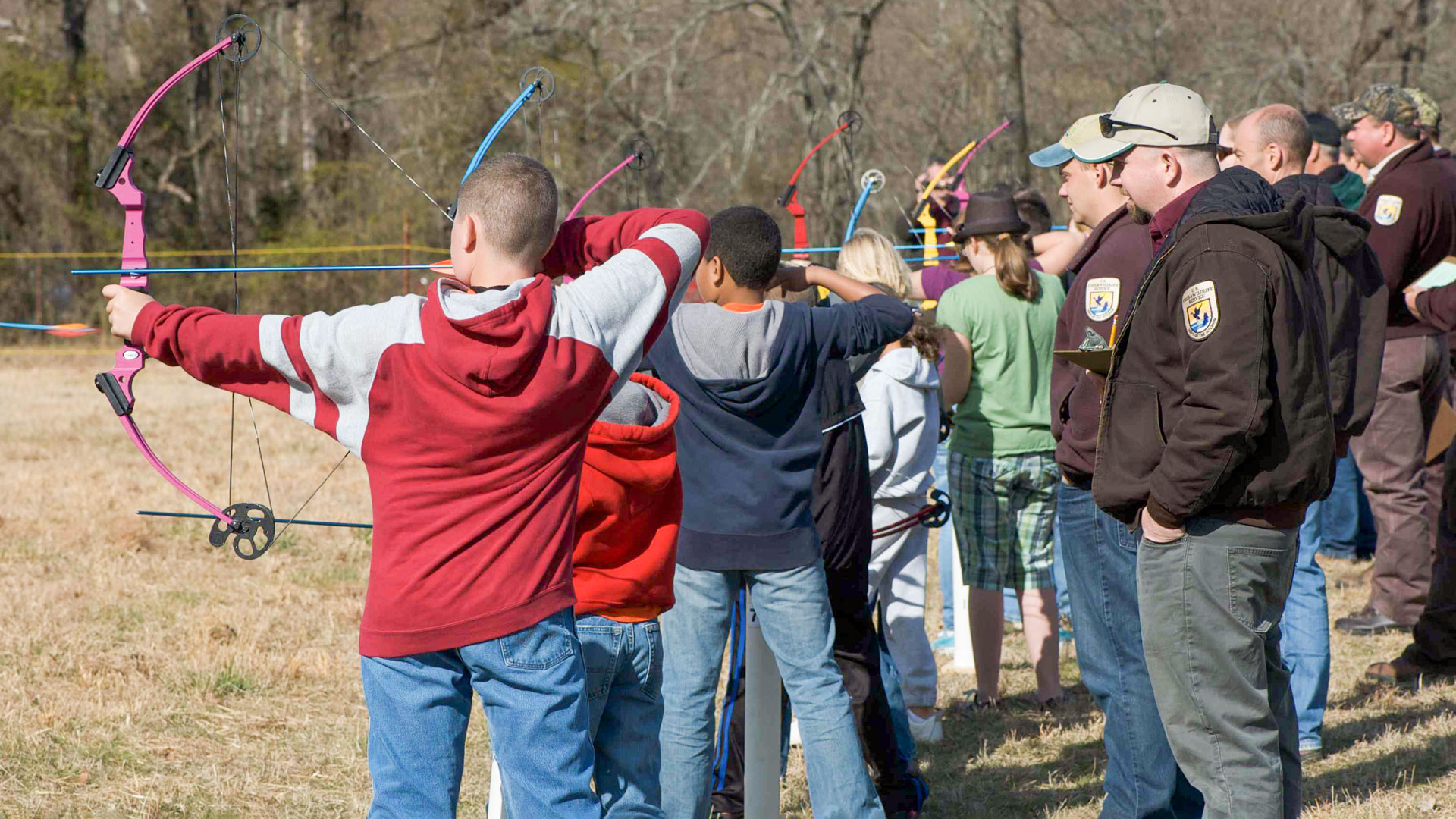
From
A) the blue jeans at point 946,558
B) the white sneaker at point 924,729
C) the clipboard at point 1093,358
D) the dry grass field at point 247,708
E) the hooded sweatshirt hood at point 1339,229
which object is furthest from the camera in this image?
the blue jeans at point 946,558

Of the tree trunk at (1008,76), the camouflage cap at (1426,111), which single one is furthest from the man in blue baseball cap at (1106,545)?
the tree trunk at (1008,76)

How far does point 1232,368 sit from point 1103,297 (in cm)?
64

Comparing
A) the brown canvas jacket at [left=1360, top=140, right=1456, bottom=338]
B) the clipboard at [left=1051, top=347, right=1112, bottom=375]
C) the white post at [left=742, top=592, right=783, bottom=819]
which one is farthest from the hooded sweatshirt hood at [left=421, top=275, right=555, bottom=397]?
the brown canvas jacket at [left=1360, top=140, right=1456, bottom=338]

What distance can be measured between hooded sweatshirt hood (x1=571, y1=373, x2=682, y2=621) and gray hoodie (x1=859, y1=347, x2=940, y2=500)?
1517mm

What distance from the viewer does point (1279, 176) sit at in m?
4.05

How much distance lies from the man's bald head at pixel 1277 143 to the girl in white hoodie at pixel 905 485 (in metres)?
1.08

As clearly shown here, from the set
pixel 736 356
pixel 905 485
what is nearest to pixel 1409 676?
pixel 905 485

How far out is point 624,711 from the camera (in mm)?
2658

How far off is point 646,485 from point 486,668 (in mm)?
589

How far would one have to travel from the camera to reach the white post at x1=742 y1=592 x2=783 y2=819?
3.23 m

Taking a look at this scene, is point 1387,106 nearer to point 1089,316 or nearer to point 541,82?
point 1089,316

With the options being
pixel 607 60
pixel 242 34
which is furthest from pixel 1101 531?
pixel 607 60

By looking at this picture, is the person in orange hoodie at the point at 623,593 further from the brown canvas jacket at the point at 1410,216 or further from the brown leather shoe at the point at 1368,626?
the brown leather shoe at the point at 1368,626

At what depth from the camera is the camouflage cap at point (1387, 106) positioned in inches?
200
